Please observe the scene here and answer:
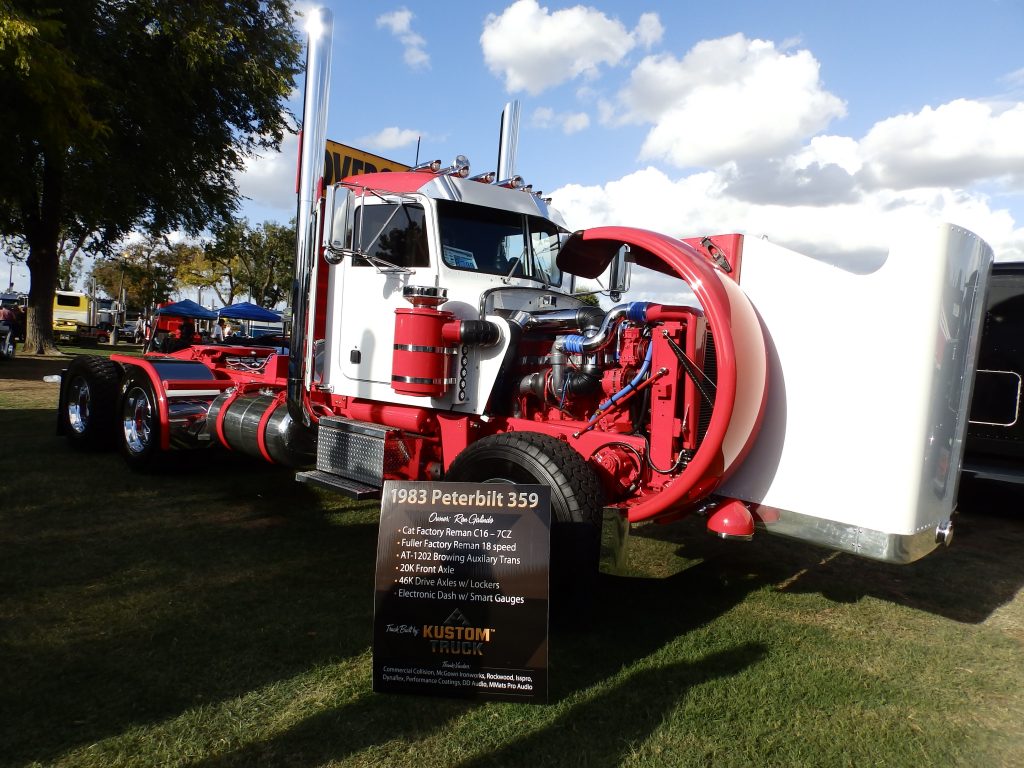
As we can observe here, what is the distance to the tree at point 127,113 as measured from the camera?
14031 millimetres

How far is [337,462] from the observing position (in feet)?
16.4

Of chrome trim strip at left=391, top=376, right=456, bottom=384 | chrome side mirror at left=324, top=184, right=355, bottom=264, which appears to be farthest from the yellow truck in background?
chrome trim strip at left=391, top=376, right=456, bottom=384

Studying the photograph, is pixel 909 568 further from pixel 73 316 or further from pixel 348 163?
pixel 73 316

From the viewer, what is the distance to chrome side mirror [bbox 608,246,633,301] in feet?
17.6

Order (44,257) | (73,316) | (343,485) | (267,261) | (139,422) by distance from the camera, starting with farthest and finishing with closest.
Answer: (267,261) → (73,316) → (44,257) → (139,422) → (343,485)

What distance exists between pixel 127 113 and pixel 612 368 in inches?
691

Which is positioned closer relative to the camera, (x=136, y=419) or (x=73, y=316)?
(x=136, y=419)

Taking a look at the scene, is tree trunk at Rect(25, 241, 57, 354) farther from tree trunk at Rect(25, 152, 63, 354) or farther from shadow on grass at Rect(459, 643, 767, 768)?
shadow on grass at Rect(459, 643, 767, 768)

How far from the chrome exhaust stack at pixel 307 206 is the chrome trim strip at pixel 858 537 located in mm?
3403

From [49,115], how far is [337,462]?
12.7 m

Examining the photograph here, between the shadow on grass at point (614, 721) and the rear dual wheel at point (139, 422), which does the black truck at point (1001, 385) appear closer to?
the shadow on grass at point (614, 721)

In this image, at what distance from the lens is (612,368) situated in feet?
13.3

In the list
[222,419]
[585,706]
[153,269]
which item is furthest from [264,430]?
[153,269]

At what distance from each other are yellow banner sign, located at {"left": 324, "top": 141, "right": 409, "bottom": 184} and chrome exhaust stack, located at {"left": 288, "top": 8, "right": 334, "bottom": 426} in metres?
0.50
